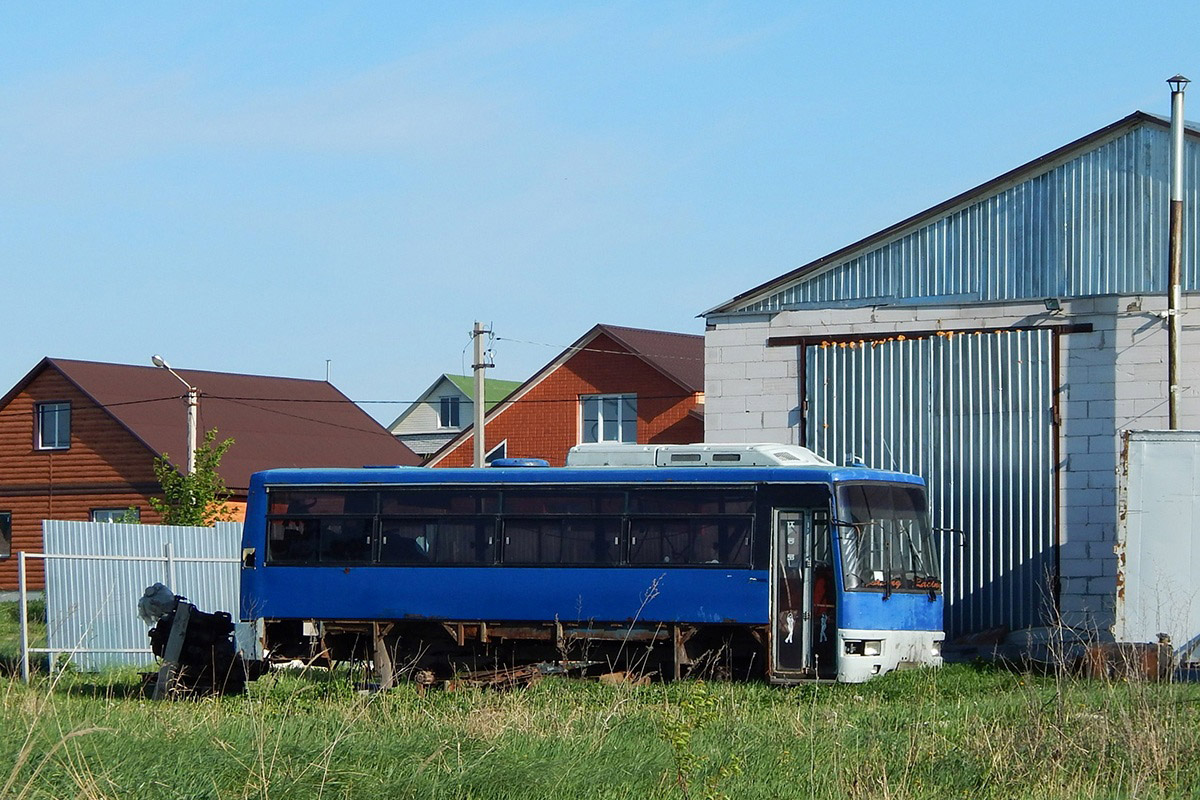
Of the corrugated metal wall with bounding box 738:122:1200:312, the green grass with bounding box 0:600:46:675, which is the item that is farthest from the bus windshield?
the green grass with bounding box 0:600:46:675

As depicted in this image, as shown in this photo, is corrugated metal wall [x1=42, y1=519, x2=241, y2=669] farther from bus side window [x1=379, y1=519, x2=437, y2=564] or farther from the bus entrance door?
the bus entrance door

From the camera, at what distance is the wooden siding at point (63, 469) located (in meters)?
46.9

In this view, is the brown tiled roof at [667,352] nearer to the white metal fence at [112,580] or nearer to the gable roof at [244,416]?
the gable roof at [244,416]

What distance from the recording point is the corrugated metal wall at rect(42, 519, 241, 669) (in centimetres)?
2325

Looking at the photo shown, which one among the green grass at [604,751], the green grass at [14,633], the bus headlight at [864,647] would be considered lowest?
the green grass at [14,633]

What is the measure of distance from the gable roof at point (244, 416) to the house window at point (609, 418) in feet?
23.7

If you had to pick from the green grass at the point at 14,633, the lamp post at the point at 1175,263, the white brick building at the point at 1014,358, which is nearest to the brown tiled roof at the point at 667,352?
the green grass at the point at 14,633

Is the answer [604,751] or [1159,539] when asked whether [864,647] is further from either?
[604,751]

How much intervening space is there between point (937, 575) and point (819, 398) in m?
6.16

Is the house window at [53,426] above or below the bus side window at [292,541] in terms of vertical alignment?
above

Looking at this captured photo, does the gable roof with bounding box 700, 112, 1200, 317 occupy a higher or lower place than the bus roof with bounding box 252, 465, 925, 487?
higher

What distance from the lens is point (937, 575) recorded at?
2019cm

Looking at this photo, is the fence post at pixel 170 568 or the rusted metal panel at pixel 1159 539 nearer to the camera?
the rusted metal panel at pixel 1159 539

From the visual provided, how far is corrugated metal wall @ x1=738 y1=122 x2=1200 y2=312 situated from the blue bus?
213 inches
